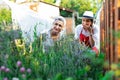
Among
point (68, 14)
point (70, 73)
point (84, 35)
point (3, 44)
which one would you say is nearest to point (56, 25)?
point (84, 35)

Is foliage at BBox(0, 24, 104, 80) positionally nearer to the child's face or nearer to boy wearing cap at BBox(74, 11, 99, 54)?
boy wearing cap at BBox(74, 11, 99, 54)

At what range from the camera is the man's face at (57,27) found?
6.93 metres

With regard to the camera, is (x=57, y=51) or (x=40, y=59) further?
(x=57, y=51)

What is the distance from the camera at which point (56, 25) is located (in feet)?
23.3

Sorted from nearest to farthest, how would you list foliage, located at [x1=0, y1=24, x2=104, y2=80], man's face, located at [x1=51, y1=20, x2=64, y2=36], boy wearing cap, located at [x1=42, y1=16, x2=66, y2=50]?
foliage, located at [x1=0, y1=24, x2=104, y2=80] < boy wearing cap, located at [x1=42, y1=16, x2=66, y2=50] < man's face, located at [x1=51, y1=20, x2=64, y2=36]

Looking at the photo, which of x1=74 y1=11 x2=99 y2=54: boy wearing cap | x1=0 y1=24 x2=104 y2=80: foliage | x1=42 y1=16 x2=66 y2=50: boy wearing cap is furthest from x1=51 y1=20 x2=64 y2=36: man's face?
x1=0 y1=24 x2=104 y2=80: foliage

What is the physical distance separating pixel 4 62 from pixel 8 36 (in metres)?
1.51

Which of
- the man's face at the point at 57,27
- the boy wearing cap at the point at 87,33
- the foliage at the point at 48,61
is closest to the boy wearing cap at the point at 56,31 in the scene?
the man's face at the point at 57,27

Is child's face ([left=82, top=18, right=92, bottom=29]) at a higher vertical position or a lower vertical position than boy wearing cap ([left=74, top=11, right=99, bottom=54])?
higher

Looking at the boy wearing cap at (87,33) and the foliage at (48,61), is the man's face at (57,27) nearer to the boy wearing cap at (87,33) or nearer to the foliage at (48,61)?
the boy wearing cap at (87,33)

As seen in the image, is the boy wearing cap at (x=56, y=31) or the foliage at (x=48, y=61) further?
the boy wearing cap at (x=56, y=31)

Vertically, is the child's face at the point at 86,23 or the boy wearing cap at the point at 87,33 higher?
the child's face at the point at 86,23

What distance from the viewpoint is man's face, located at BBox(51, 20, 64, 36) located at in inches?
273

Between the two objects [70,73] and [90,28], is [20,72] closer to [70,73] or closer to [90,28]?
[70,73]
